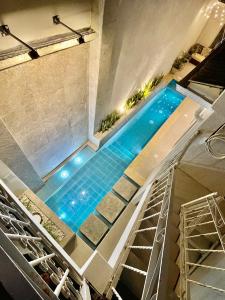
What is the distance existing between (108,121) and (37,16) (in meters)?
4.26

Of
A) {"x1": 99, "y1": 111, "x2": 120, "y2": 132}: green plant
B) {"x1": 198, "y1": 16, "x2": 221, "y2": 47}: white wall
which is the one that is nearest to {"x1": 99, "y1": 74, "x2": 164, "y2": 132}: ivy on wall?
{"x1": 99, "y1": 111, "x2": 120, "y2": 132}: green plant

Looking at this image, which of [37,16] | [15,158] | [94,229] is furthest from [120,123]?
[37,16]

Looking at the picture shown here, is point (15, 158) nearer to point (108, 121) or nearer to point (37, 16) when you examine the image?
point (37, 16)

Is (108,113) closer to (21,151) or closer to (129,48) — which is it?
(129,48)

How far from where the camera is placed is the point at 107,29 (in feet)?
12.3

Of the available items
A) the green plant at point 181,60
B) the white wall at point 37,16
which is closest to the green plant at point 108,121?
the white wall at point 37,16

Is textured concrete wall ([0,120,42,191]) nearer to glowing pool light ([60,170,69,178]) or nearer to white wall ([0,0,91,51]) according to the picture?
glowing pool light ([60,170,69,178])

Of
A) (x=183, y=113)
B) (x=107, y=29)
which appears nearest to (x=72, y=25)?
(x=107, y=29)

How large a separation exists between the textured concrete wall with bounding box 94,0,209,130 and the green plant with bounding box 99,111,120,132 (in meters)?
0.26

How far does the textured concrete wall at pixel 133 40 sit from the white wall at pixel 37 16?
22.9 inches

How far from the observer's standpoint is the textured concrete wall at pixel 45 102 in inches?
124

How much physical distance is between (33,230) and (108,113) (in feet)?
15.1

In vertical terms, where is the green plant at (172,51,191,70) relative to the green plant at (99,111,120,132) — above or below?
above

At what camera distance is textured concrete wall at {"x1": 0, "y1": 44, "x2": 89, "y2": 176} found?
3.15 m
